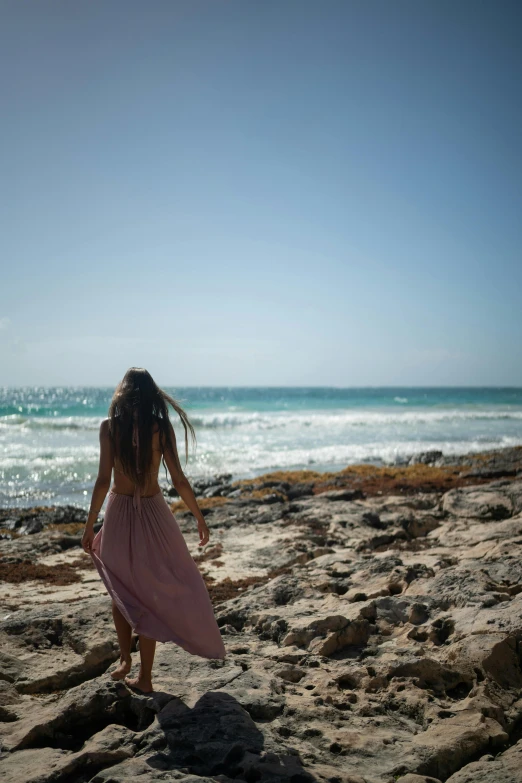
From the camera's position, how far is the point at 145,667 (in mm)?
3586


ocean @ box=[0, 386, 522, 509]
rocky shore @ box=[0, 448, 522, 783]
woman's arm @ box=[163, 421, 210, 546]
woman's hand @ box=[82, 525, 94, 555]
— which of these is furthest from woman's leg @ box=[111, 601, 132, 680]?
ocean @ box=[0, 386, 522, 509]

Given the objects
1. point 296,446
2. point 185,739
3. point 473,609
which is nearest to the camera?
point 185,739

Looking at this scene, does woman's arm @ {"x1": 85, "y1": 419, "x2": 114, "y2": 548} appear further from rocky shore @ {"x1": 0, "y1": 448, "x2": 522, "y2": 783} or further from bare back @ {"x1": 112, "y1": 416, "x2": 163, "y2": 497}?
rocky shore @ {"x1": 0, "y1": 448, "x2": 522, "y2": 783}

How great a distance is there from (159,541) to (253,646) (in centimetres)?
143

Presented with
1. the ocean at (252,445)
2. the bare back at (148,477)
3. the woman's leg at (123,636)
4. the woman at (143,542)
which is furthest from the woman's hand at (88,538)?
the ocean at (252,445)

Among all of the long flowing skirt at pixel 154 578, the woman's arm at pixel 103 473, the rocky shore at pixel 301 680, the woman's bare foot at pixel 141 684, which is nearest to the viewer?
the rocky shore at pixel 301 680

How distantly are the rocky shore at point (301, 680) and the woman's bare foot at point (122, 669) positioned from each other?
0.15 m

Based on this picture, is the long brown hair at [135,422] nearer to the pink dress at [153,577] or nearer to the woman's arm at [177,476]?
the woman's arm at [177,476]

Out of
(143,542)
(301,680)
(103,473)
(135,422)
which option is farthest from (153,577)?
(301,680)

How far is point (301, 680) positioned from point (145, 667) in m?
1.13

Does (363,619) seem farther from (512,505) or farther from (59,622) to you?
(512,505)

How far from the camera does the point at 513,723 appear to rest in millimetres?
3121

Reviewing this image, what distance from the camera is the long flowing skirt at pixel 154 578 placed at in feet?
12.1

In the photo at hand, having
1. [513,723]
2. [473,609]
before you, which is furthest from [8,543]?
[513,723]
